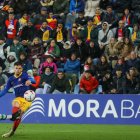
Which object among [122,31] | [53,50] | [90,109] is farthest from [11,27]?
[90,109]

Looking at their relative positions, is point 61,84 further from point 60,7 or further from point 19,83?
point 19,83

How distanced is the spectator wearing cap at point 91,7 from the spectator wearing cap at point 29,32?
2.38m

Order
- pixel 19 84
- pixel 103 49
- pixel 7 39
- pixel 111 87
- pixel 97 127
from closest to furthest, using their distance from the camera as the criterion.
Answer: pixel 19 84
pixel 97 127
pixel 111 87
pixel 103 49
pixel 7 39

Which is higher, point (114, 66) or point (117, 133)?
point (114, 66)

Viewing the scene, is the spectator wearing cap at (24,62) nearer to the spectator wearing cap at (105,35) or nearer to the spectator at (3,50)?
the spectator at (3,50)

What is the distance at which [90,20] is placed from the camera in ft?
74.6

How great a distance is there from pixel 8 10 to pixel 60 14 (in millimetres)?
2281

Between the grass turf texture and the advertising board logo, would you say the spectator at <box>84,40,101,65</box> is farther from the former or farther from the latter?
the grass turf texture

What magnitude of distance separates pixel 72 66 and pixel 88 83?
1.37 m

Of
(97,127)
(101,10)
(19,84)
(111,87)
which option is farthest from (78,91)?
(19,84)

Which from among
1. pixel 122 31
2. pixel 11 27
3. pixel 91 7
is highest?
pixel 91 7

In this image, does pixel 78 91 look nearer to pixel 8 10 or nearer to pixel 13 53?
pixel 13 53

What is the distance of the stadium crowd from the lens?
2028 cm

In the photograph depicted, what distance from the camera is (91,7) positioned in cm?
2377
